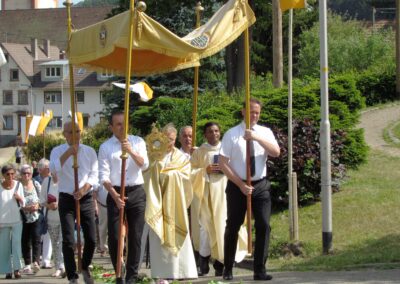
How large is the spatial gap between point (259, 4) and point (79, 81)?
6343cm

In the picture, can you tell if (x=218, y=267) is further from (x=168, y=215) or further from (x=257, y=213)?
(x=257, y=213)

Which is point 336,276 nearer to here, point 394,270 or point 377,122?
point 394,270

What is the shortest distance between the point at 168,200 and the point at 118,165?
28.9 inches

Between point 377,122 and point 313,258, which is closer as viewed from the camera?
point 313,258

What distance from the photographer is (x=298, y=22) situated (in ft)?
149

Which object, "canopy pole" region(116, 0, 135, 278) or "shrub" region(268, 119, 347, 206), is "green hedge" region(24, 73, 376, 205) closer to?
"shrub" region(268, 119, 347, 206)

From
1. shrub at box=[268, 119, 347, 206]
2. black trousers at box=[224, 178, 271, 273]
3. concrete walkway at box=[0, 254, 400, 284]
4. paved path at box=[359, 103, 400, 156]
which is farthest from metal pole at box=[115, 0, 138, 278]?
paved path at box=[359, 103, 400, 156]

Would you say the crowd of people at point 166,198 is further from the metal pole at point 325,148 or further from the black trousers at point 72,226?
the metal pole at point 325,148

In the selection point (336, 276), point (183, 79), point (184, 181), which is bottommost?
point (336, 276)

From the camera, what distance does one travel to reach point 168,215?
34.4 ft

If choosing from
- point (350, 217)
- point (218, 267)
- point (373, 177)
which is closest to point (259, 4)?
point (373, 177)

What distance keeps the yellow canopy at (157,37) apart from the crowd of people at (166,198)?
29.5 inches

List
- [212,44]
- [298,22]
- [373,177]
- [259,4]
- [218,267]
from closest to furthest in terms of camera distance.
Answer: [212,44] → [218,267] → [373,177] → [259,4] → [298,22]

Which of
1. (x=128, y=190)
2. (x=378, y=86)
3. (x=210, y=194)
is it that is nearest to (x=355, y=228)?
(x=210, y=194)
